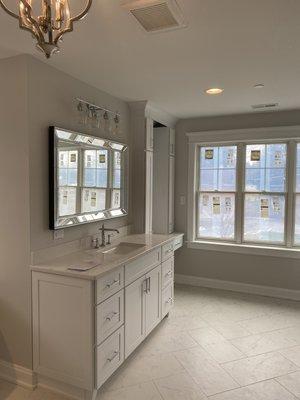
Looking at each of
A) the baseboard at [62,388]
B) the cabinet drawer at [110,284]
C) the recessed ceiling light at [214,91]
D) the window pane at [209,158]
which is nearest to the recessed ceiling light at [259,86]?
the recessed ceiling light at [214,91]

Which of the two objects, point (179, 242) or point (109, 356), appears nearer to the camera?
point (109, 356)

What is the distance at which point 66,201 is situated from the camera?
2.64 m

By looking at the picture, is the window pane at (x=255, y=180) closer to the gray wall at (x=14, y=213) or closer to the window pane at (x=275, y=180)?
the window pane at (x=275, y=180)

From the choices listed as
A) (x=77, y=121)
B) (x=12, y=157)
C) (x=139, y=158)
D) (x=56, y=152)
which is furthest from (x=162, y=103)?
(x=12, y=157)

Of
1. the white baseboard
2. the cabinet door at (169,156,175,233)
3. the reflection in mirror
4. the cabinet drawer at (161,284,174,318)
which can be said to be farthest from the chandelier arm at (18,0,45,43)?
the white baseboard

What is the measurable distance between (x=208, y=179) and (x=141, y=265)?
223cm

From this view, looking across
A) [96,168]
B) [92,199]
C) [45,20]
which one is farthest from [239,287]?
[45,20]

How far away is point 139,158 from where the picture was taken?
374 cm

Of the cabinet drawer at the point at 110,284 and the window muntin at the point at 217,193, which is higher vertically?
the window muntin at the point at 217,193

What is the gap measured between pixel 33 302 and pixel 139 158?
2045mm

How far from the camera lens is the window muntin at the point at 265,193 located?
13.8 feet

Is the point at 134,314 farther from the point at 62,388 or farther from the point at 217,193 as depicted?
the point at 217,193

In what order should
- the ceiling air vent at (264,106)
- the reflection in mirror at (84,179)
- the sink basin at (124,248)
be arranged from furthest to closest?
the ceiling air vent at (264,106), the sink basin at (124,248), the reflection in mirror at (84,179)

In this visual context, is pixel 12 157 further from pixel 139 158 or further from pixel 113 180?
pixel 139 158
